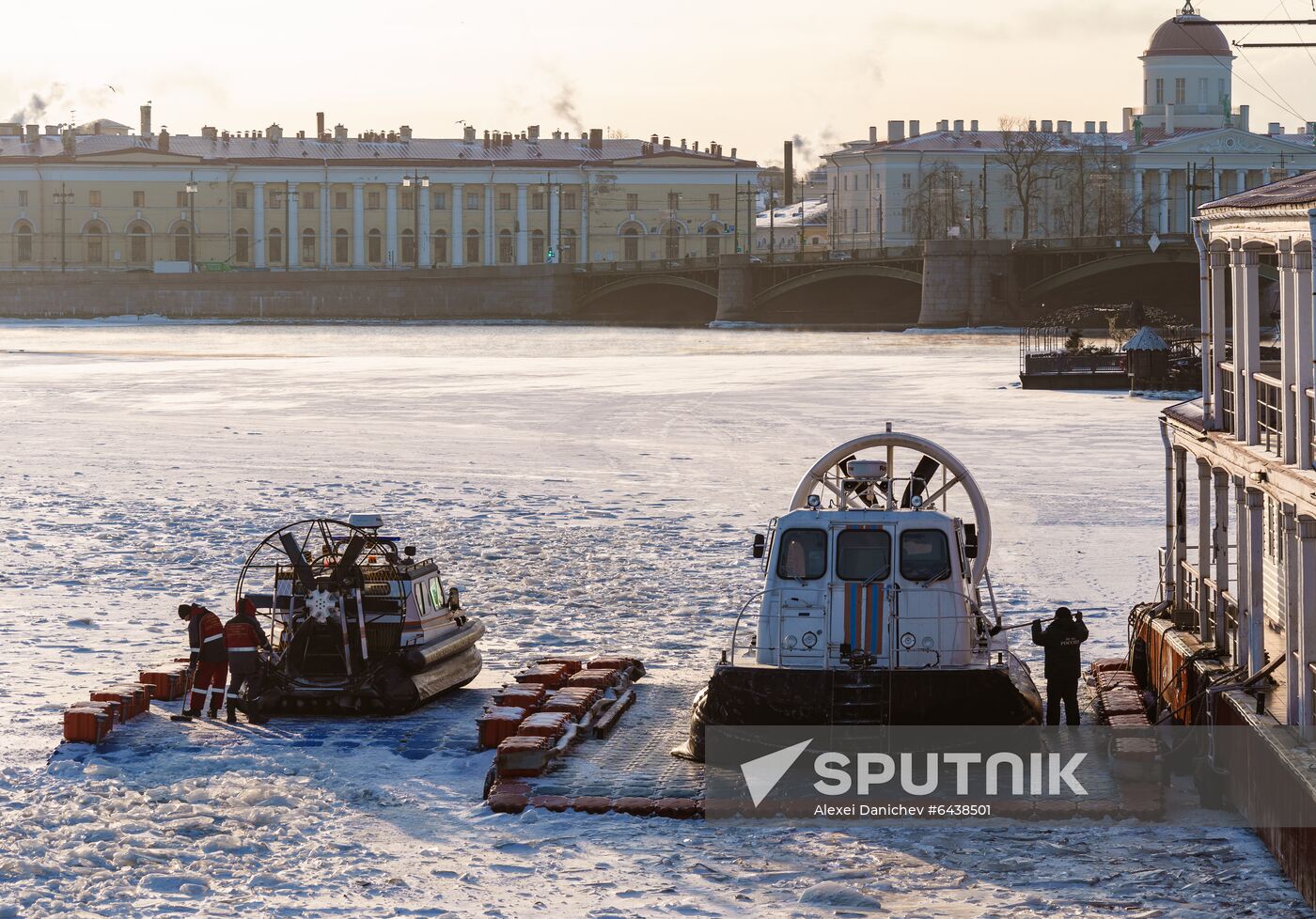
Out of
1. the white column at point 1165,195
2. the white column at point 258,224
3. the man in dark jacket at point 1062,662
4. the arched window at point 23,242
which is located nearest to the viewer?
the man in dark jacket at point 1062,662

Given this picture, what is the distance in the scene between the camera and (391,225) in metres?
129

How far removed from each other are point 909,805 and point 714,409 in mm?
32235

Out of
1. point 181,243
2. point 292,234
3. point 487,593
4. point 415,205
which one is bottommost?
point 487,593

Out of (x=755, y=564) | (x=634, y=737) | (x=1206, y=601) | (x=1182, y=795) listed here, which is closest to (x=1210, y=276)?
(x=1206, y=601)

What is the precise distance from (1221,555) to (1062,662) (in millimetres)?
1616

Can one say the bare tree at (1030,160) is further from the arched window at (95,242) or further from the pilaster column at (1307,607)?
the pilaster column at (1307,607)

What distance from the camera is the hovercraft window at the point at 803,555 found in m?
15.4

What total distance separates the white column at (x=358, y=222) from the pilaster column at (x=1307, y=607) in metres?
119

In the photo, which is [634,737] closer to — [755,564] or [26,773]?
[26,773]

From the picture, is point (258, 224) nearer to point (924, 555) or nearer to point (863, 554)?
point (863, 554)

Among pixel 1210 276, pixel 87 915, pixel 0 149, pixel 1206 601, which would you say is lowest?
pixel 87 915

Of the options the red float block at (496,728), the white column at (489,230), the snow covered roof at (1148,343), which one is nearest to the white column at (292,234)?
the white column at (489,230)

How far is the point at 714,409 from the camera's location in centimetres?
4594

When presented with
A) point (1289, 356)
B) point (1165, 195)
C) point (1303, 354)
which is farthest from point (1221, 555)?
point (1165, 195)
